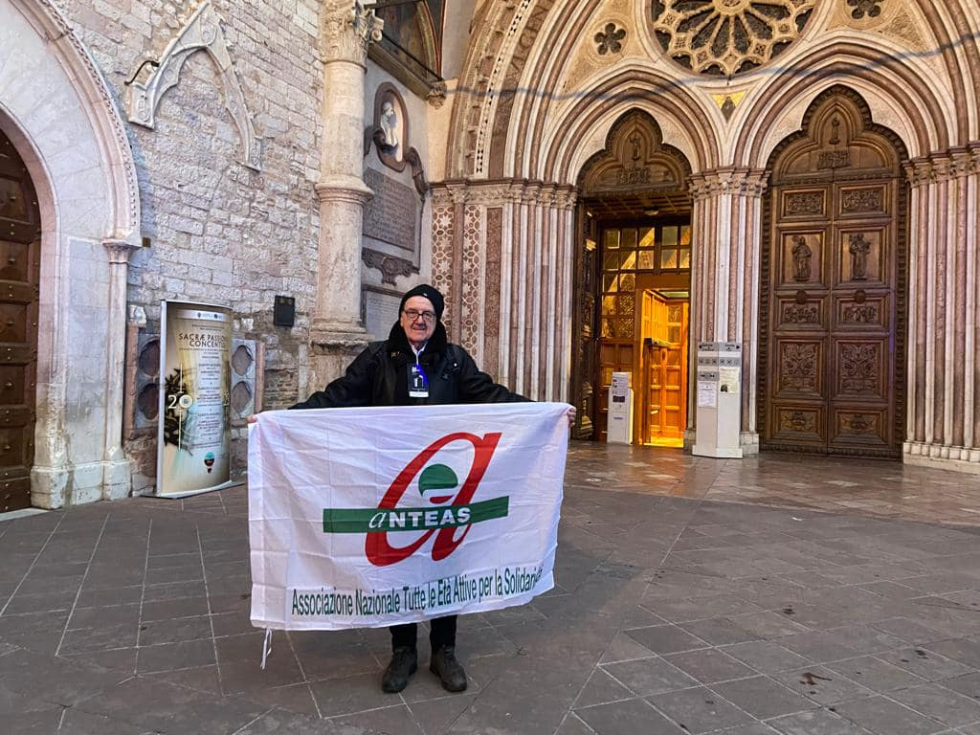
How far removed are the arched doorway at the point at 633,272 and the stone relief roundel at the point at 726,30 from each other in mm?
1229

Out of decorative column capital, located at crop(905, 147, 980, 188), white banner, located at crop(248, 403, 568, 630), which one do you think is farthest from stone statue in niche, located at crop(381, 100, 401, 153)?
white banner, located at crop(248, 403, 568, 630)

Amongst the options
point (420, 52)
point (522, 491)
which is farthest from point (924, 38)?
point (522, 491)

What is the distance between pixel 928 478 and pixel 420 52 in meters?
9.56

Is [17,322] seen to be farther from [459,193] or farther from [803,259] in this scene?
[803,259]

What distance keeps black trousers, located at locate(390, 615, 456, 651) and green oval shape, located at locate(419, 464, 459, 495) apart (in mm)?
529

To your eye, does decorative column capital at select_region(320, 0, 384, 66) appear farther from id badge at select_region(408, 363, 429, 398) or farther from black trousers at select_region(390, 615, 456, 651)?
black trousers at select_region(390, 615, 456, 651)

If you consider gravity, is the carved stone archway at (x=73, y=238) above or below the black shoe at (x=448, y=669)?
above

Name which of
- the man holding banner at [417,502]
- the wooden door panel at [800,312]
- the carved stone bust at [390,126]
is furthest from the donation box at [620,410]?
Answer: the man holding banner at [417,502]

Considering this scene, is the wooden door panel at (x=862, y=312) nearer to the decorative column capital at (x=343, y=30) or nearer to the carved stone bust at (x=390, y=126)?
the carved stone bust at (x=390, y=126)

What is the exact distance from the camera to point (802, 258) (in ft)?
36.5

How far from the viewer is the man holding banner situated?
2818 millimetres

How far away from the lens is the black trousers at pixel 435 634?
2.93 m

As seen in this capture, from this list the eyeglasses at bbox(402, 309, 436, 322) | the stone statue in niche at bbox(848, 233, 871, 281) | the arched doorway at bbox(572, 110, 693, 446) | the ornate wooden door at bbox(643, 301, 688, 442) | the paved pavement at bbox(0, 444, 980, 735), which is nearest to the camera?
the paved pavement at bbox(0, 444, 980, 735)

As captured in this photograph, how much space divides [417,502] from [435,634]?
55cm
